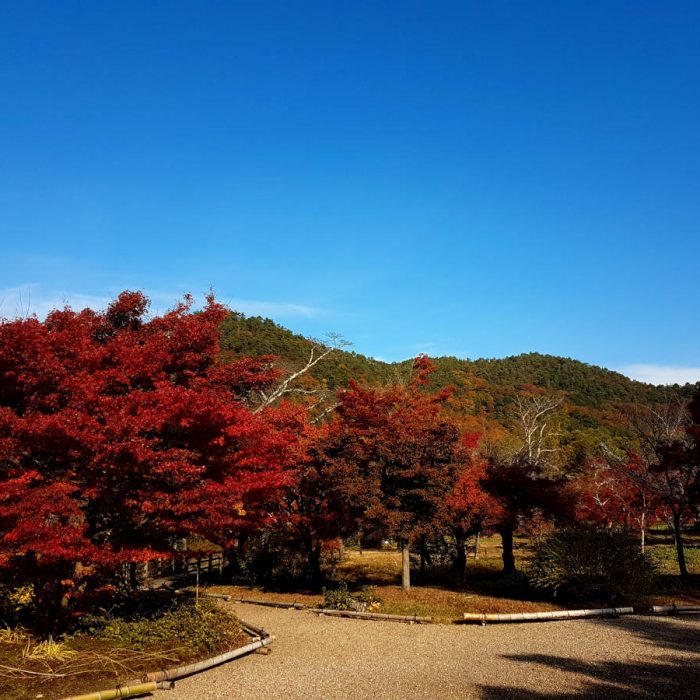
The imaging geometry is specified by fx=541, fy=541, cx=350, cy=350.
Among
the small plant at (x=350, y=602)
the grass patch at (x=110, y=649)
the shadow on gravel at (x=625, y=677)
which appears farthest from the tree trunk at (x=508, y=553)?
the grass patch at (x=110, y=649)

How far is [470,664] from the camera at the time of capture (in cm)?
1016

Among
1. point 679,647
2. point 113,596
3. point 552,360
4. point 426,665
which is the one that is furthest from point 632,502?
point 552,360

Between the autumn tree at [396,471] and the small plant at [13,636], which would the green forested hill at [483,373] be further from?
the small plant at [13,636]

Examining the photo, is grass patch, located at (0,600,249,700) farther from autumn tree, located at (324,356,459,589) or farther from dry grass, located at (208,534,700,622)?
autumn tree, located at (324,356,459,589)

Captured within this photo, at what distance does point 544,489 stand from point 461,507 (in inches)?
155

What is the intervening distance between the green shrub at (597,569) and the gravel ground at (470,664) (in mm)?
2004

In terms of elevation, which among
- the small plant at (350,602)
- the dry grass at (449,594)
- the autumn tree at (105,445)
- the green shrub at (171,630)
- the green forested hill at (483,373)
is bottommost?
the dry grass at (449,594)

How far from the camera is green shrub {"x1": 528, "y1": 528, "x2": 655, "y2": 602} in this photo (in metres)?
15.8

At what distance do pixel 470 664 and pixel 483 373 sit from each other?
9518cm

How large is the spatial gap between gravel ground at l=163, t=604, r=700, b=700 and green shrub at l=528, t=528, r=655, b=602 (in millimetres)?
2004

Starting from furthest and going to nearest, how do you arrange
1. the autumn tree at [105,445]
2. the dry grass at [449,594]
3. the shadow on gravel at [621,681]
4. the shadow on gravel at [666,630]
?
the dry grass at [449,594]
the shadow on gravel at [666,630]
the autumn tree at [105,445]
the shadow on gravel at [621,681]

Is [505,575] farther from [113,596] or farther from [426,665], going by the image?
[113,596]

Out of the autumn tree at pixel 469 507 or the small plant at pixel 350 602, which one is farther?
the autumn tree at pixel 469 507

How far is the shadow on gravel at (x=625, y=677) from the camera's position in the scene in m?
8.09
